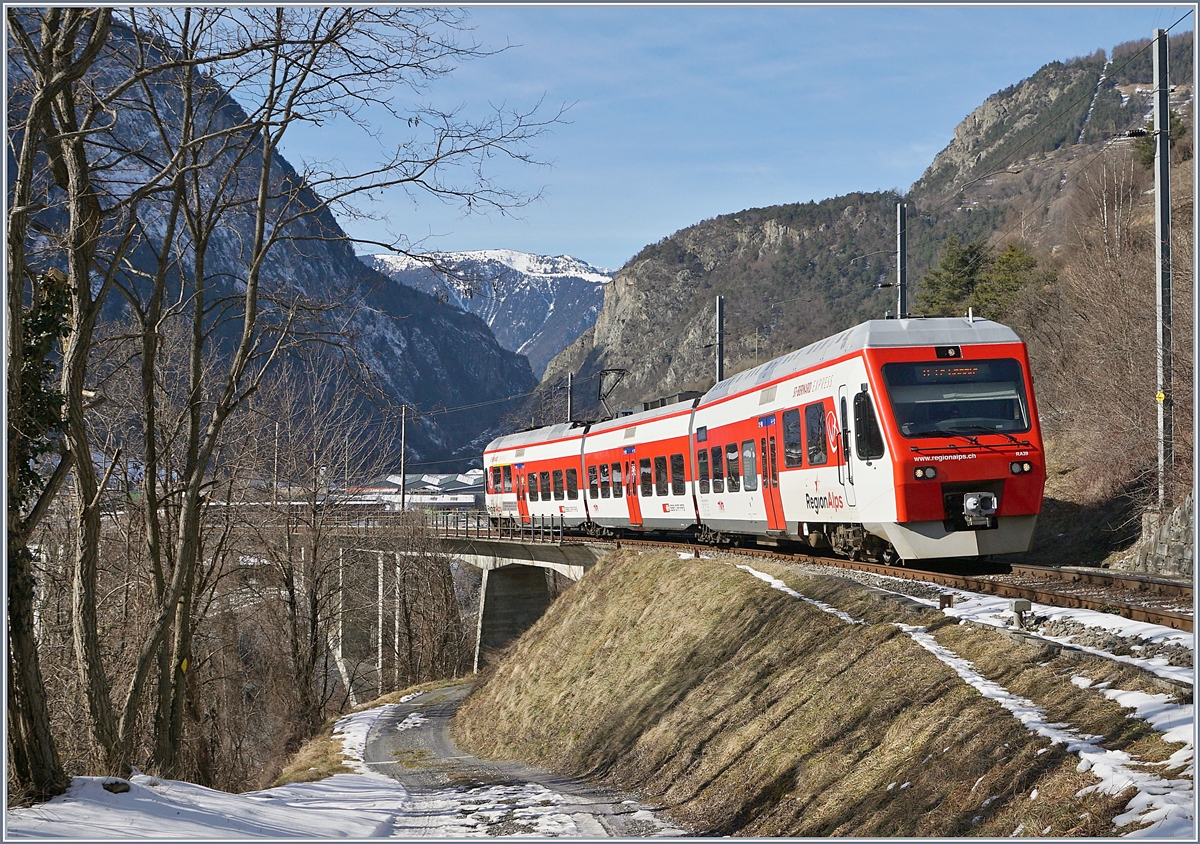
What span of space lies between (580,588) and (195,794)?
1994cm

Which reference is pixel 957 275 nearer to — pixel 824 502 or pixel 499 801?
pixel 824 502

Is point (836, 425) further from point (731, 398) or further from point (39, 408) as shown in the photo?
point (39, 408)

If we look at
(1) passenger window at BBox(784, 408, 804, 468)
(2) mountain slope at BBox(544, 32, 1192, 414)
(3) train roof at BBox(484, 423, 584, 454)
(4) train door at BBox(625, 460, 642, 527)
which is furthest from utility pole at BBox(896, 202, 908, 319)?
(2) mountain slope at BBox(544, 32, 1192, 414)

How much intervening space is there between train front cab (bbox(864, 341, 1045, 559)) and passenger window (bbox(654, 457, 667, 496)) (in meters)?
12.6

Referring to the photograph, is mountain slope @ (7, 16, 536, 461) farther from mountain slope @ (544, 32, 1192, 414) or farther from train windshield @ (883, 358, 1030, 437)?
mountain slope @ (544, 32, 1192, 414)

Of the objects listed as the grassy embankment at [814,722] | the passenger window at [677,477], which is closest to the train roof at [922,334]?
the grassy embankment at [814,722]

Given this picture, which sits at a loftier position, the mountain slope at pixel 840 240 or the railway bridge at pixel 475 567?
the mountain slope at pixel 840 240

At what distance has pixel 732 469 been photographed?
2178 cm

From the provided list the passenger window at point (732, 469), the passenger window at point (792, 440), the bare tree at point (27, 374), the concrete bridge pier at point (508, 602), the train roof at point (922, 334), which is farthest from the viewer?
the concrete bridge pier at point (508, 602)

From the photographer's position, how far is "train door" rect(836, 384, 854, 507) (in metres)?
15.1

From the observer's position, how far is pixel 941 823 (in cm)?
692

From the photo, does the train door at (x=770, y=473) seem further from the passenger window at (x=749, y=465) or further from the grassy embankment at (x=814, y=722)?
the grassy embankment at (x=814, y=722)

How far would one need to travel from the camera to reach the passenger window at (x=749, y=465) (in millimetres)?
20172

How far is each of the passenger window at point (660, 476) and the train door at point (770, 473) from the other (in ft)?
24.0
